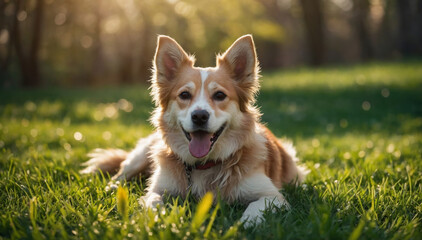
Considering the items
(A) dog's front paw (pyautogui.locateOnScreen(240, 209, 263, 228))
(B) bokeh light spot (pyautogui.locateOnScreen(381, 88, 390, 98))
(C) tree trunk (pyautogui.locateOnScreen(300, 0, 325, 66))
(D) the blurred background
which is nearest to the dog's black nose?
(A) dog's front paw (pyautogui.locateOnScreen(240, 209, 263, 228))

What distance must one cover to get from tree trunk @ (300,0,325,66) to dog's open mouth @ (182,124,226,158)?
1767cm

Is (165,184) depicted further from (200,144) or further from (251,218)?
(251,218)

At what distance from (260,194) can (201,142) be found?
0.75m

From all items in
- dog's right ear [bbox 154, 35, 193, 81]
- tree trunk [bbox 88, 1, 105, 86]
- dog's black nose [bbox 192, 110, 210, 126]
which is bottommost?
tree trunk [bbox 88, 1, 105, 86]

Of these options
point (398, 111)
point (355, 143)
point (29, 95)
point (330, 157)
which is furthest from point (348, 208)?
point (29, 95)

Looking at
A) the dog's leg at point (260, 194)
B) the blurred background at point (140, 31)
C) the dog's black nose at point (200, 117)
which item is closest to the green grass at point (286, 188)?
the dog's leg at point (260, 194)

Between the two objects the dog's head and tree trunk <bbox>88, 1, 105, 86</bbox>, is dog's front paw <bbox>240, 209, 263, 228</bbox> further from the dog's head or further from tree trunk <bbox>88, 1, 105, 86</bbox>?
tree trunk <bbox>88, 1, 105, 86</bbox>

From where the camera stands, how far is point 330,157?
5.18 meters

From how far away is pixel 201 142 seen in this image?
A: 3268 millimetres

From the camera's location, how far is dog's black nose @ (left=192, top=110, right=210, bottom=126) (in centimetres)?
310

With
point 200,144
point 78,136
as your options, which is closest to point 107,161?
point 200,144

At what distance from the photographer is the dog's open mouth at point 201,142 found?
3219 mm

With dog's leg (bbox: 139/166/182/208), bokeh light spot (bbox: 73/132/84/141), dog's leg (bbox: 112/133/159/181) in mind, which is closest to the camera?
dog's leg (bbox: 139/166/182/208)

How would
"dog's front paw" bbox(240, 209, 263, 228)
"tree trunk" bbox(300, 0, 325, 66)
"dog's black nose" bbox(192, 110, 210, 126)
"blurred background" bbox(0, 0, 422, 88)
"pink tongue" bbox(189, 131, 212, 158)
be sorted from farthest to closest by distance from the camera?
"tree trunk" bbox(300, 0, 325, 66)
"blurred background" bbox(0, 0, 422, 88)
"pink tongue" bbox(189, 131, 212, 158)
"dog's black nose" bbox(192, 110, 210, 126)
"dog's front paw" bbox(240, 209, 263, 228)
